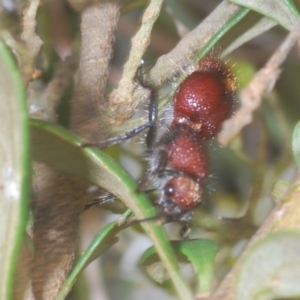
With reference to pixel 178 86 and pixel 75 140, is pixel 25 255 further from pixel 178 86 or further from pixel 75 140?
pixel 178 86

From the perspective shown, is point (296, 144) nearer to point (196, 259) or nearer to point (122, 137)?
point (196, 259)

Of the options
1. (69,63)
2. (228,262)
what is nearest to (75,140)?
(69,63)

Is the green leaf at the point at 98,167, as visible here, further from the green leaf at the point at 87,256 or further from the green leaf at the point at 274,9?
the green leaf at the point at 274,9

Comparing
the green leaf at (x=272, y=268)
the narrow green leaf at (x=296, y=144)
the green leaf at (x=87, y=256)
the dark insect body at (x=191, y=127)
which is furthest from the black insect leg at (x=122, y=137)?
the green leaf at (x=272, y=268)

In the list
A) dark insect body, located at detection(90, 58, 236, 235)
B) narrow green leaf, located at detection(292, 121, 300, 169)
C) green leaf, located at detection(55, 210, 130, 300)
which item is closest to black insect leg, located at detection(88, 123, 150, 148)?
dark insect body, located at detection(90, 58, 236, 235)

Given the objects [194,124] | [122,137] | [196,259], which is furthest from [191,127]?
[196,259]
